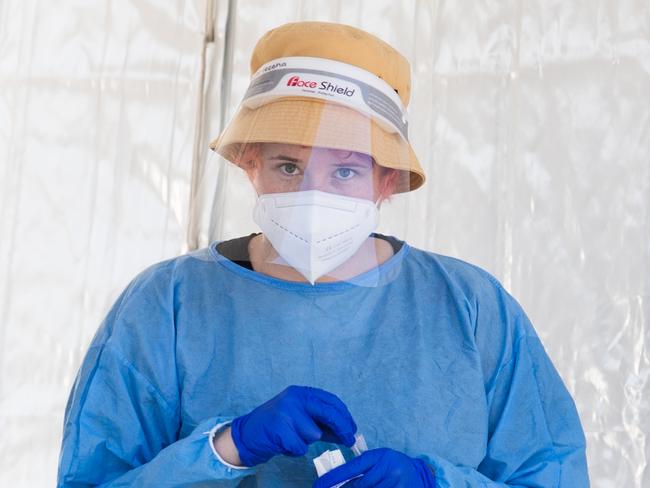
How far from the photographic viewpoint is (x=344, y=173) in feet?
3.59

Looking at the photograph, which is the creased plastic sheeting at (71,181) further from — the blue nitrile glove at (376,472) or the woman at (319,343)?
the blue nitrile glove at (376,472)

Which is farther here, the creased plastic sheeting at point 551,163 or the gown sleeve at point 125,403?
the creased plastic sheeting at point 551,163

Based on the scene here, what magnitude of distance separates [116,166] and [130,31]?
11.7 inches

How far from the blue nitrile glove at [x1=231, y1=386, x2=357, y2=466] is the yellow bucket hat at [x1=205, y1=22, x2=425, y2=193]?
273 millimetres

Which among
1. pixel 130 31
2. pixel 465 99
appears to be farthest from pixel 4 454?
pixel 465 99

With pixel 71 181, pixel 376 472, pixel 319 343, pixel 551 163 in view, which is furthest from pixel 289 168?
pixel 551 163

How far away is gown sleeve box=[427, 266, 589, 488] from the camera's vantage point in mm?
1201

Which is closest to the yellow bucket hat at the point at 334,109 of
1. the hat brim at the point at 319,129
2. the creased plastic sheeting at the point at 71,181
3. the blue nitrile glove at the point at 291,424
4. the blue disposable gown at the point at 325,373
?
the hat brim at the point at 319,129

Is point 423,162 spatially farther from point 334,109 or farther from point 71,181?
point 334,109

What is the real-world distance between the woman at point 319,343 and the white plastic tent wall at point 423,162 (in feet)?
2.67

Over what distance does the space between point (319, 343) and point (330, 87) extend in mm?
299

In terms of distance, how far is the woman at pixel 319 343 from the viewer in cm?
108

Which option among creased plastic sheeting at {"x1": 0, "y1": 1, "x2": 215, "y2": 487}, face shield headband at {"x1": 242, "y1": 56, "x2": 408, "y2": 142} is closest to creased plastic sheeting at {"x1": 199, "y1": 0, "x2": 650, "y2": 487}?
creased plastic sheeting at {"x1": 0, "y1": 1, "x2": 215, "y2": 487}

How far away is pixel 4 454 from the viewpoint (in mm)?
1938
